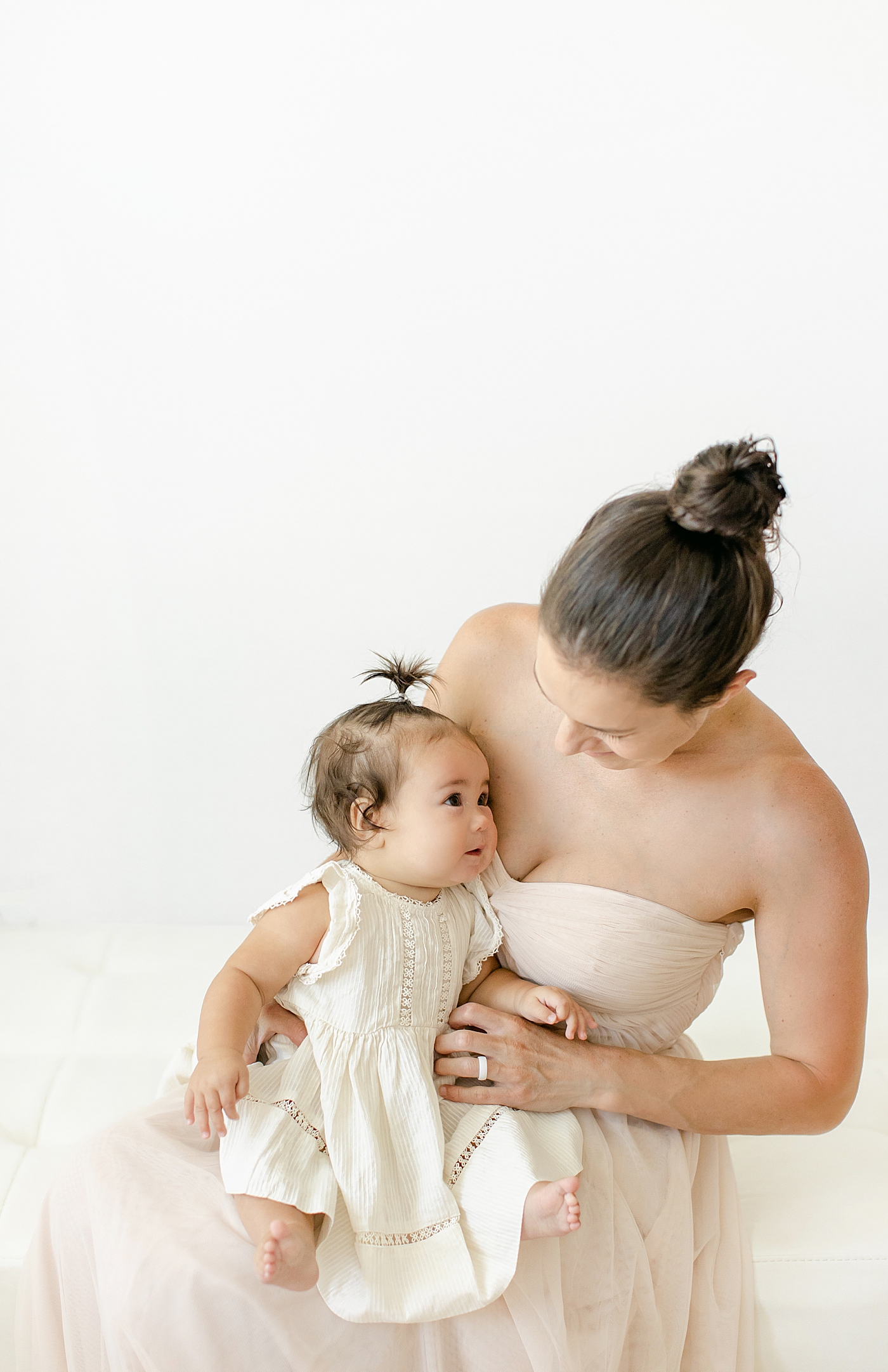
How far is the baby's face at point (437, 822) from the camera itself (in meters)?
1.46

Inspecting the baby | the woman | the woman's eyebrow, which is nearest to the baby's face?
the baby

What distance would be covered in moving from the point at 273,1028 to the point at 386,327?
158 centimetres

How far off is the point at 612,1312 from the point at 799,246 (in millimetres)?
2090

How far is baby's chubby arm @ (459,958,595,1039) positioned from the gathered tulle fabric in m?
0.04

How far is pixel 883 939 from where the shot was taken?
254 cm

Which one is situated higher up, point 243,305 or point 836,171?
point 836,171

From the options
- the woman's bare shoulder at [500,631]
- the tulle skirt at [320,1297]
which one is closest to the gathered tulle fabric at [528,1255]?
the tulle skirt at [320,1297]

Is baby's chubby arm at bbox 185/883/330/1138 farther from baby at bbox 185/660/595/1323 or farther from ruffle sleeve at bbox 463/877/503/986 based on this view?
ruffle sleeve at bbox 463/877/503/986

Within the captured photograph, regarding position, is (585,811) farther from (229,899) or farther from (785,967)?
(229,899)

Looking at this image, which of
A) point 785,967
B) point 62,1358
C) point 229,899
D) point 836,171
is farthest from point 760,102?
point 62,1358

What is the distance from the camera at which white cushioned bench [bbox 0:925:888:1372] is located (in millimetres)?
1577

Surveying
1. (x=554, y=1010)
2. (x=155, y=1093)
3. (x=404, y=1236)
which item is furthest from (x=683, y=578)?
(x=155, y=1093)

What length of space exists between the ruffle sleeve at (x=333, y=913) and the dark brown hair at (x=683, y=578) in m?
0.45

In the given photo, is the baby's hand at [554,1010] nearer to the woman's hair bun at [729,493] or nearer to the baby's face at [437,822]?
the baby's face at [437,822]
